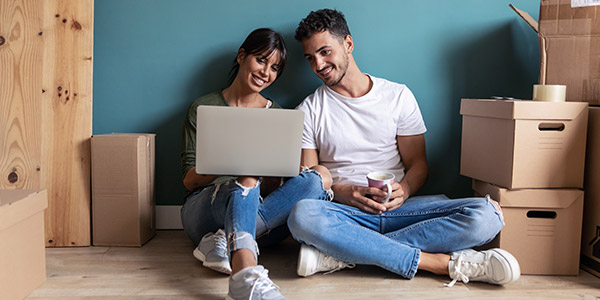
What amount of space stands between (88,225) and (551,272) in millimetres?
1750

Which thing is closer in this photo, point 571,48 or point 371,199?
point 371,199

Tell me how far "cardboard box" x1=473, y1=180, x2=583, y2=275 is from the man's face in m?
0.74

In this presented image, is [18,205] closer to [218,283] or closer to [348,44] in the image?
[218,283]

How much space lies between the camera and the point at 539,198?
5.62 ft

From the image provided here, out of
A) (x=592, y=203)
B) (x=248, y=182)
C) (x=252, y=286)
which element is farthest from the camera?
(x=592, y=203)

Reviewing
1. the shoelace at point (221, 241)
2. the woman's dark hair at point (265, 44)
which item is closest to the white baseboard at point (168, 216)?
the shoelace at point (221, 241)

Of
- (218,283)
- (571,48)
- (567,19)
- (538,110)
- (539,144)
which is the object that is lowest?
(218,283)

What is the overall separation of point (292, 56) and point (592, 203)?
4.25ft

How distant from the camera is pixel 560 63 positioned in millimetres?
1912

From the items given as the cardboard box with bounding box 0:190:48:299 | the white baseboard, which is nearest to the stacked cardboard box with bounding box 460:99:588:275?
the white baseboard

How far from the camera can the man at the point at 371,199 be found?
1604 millimetres

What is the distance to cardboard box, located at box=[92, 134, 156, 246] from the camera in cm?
194

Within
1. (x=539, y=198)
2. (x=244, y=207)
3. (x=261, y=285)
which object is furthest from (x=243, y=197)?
(x=539, y=198)

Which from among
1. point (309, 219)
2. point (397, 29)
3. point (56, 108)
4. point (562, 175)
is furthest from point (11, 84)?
point (562, 175)
